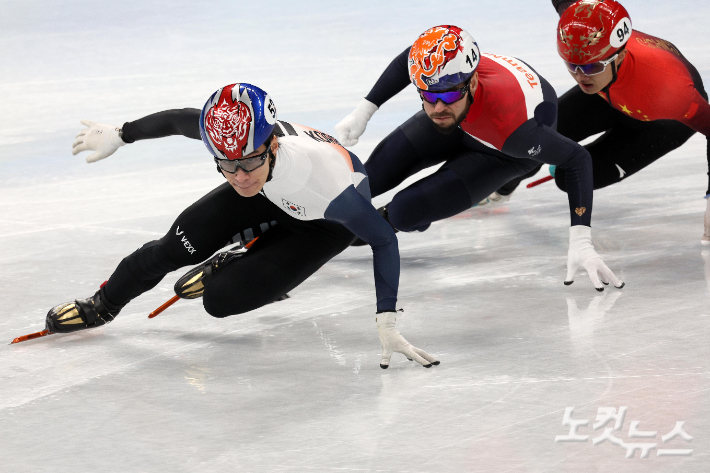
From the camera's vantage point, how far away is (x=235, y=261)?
369cm

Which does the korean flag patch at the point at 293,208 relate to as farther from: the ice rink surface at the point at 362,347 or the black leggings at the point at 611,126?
the black leggings at the point at 611,126

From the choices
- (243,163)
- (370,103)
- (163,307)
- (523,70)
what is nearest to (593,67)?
(523,70)

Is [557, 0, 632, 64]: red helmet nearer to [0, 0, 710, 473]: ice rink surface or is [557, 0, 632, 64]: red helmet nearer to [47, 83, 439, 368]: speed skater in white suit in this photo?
[0, 0, 710, 473]: ice rink surface

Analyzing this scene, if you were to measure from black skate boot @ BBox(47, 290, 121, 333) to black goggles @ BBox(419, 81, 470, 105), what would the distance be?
5.24 feet

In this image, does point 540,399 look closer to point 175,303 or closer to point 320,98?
point 175,303

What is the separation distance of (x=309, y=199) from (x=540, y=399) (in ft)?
3.53

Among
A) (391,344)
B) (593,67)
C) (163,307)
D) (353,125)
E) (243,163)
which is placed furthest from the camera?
(353,125)

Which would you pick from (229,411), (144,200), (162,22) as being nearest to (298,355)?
(229,411)

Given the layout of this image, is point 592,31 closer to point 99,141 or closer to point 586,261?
point 586,261

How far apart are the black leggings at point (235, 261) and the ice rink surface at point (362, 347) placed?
0.62ft

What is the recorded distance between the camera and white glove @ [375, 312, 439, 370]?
3.15 m

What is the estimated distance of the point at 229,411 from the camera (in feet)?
9.37

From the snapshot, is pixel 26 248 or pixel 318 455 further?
pixel 26 248

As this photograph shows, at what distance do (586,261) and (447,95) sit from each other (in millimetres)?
994
